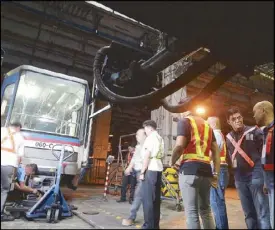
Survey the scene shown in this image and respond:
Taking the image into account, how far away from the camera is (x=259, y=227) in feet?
10.6

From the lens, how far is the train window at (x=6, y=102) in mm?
6399

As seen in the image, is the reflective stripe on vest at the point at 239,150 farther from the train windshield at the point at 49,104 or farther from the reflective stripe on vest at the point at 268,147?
the train windshield at the point at 49,104

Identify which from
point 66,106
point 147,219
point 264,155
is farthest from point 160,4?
point 66,106

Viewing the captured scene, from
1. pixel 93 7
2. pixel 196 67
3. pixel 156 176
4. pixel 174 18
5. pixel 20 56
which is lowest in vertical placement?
pixel 156 176

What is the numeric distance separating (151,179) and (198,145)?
1388 mm

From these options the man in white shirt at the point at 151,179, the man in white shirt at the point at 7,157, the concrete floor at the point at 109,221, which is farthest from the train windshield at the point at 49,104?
the man in white shirt at the point at 151,179

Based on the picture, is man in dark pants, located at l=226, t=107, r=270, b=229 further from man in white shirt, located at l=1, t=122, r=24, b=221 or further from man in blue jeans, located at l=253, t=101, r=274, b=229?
man in white shirt, located at l=1, t=122, r=24, b=221

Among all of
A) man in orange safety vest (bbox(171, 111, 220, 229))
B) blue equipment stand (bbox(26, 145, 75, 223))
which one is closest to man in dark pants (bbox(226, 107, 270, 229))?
man in orange safety vest (bbox(171, 111, 220, 229))

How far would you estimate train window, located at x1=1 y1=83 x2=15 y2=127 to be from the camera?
252 inches

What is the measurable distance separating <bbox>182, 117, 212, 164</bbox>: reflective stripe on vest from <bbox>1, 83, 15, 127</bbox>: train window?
17.6 ft

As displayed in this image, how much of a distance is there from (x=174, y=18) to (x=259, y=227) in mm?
2997

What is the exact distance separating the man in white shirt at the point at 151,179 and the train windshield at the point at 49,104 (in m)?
3.47

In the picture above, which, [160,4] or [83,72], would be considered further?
[83,72]

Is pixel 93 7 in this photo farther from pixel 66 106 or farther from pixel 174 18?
pixel 174 18
